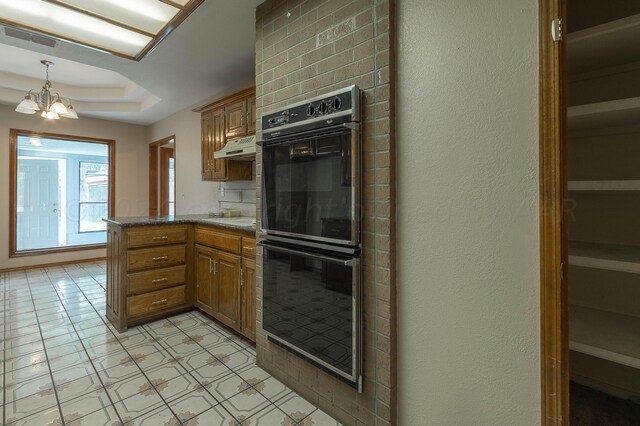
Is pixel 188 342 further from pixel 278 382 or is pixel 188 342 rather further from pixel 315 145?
pixel 315 145

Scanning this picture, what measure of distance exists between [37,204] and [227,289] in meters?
4.75

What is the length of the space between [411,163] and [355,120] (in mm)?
350

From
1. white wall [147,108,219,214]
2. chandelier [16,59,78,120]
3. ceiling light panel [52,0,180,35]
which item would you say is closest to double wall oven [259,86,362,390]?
ceiling light panel [52,0,180,35]

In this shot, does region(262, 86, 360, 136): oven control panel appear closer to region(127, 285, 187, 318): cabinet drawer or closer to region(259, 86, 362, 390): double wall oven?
region(259, 86, 362, 390): double wall oven

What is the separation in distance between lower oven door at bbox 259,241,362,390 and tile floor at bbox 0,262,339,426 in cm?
36

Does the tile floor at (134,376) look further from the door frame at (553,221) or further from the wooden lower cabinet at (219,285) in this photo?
the door frame at (553,221)

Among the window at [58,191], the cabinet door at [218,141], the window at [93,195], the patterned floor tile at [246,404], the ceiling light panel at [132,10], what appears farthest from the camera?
the window at [93,195]

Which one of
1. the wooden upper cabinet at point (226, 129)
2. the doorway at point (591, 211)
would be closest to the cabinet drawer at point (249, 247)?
the wooden upper cabinet at point (226, 129)

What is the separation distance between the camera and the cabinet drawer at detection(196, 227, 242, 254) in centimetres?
251

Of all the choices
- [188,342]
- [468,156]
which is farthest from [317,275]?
[188,342]

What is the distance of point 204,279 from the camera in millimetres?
2959

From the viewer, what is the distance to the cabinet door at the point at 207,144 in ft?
11.9

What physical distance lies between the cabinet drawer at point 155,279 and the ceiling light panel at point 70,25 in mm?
2028

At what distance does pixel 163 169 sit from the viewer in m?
5.97
